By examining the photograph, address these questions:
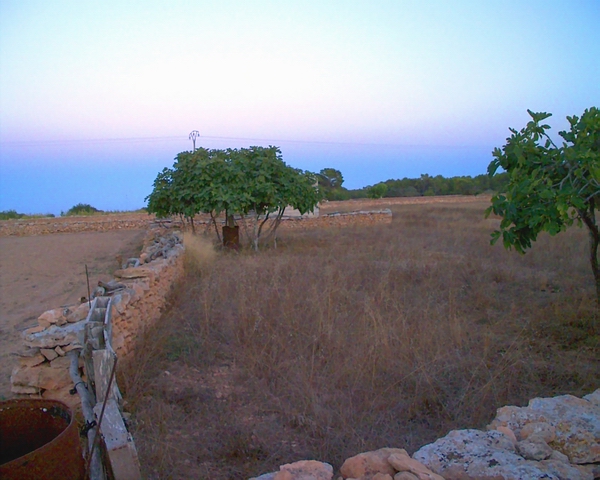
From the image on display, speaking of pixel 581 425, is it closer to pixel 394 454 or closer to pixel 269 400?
pixel 394 454

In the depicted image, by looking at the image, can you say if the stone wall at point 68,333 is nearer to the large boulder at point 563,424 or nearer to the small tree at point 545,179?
the large boulder at point 563,424

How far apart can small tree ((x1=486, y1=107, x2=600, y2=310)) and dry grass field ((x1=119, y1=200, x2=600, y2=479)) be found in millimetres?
1360

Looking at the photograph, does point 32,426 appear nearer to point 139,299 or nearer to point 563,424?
point 563,424

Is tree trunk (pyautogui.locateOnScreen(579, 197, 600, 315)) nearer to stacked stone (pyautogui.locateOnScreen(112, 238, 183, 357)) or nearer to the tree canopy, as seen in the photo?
stacked stone (pyautogui.locateOnScreen(112, 238, 183, 357))

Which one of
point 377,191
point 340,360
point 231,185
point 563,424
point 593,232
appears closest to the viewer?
point 563,424

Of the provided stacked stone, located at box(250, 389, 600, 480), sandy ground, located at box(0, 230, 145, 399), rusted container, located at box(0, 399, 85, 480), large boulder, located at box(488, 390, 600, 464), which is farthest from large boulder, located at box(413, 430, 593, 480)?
sandy ground, located at box(0, 230, 145, 399)

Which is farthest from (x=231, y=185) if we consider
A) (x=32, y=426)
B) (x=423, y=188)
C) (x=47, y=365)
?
(x=423, y=188)

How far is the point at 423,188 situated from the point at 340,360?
175 ft

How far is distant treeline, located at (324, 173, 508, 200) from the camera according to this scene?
50.7m

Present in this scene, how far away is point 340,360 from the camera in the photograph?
5242 mm

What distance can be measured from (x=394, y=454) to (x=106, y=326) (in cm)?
285

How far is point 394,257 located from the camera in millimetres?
11789

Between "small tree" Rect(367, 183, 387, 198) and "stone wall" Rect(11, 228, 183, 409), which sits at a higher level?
"small tree" Rect(367, 183, 387, 198)

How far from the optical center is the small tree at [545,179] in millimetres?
5402
